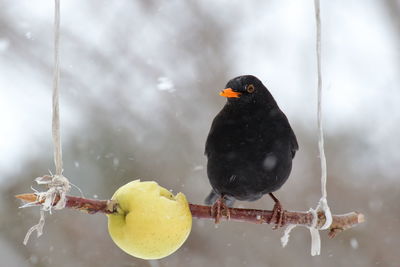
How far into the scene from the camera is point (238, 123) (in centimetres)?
238

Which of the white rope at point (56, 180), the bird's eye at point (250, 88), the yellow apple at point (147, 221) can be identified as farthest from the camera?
the bird's eye at point (250, 88)

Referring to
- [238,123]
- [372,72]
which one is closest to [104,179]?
[372,72]

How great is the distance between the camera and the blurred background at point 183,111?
5.52m

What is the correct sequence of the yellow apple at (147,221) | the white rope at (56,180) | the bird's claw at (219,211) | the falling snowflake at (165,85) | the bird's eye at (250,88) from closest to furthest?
the white rope at (56,180)
the yellow apple at (147,221)
the bird's claw at (219,211)
the bird's eye at (250,88)
the falling snowflake at (165,85)

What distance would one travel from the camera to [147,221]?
67.9 inches

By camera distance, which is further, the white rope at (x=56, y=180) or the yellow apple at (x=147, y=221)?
the yellow apple at (x=147, y=221)

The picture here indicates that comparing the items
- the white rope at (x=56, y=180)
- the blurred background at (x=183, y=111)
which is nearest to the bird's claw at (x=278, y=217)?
the white rope at (x=56, y=180)

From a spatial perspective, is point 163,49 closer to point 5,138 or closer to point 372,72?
point 5,138

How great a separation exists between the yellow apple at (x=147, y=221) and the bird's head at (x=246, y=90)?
2.45ft

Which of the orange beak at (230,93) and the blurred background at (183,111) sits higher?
the orange beak at (230,93)

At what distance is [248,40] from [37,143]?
8.68 ft

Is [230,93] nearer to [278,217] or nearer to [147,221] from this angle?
[278,217]

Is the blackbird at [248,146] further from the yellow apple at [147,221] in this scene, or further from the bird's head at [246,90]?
the yellow apple at [147,221]

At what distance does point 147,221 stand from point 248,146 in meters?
0.73
